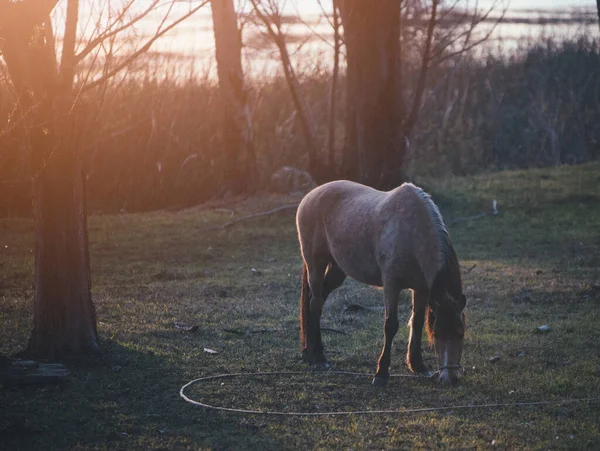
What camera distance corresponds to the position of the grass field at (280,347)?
507 centimetres

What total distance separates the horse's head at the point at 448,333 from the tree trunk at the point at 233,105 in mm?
11999

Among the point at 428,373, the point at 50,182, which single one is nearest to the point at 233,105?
the point at 50,182

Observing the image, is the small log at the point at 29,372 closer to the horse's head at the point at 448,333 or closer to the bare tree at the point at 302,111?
the horse's head at the point at 448,333

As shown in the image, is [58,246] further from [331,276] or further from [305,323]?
[331,276]

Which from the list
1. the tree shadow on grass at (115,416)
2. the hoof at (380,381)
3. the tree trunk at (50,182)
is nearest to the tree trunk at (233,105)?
the tree trunk at (50,182)

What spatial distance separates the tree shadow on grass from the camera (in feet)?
16.0

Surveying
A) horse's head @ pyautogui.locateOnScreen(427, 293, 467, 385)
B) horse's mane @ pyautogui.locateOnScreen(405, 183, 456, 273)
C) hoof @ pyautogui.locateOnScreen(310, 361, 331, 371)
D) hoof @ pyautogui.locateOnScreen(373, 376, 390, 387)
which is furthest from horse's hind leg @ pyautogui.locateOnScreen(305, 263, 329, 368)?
horse's mane @ pyautogui.locateOnScreen(405, 183, 456, 273)

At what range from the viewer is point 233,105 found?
1742 cm

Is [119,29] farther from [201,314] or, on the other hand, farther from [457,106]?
[457,106]

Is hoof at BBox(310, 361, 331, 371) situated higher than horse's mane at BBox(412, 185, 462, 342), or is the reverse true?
horse's mane at BBox(412, 185, 462, 342)

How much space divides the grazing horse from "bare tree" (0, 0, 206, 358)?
1976mm

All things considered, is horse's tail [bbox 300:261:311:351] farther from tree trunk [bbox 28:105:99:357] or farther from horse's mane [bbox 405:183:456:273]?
tree trunk [bbox 28:105:99:357]

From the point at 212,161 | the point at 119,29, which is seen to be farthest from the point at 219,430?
the point at 212,161

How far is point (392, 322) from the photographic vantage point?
20.8 feet
